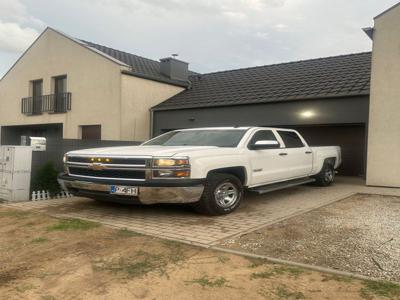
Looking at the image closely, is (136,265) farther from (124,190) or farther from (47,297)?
(124,190)

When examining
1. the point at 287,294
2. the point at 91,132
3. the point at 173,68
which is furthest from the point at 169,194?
the point at 173,68

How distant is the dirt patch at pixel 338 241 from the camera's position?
441 cm

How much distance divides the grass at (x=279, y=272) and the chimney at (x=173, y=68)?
1466 cm

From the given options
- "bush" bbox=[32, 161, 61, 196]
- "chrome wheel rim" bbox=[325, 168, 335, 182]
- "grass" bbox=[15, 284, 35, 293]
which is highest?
"chrome wheel rim" bbox=[325, 168, 335, 182]

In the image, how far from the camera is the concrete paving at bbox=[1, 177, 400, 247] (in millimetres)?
5727

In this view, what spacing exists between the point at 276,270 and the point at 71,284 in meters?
1.97

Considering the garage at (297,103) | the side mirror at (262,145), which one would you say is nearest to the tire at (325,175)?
the garage at (297,103)

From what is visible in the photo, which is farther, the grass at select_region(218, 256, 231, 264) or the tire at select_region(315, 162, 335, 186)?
the tire at select_region(315, 162, 335, 186)

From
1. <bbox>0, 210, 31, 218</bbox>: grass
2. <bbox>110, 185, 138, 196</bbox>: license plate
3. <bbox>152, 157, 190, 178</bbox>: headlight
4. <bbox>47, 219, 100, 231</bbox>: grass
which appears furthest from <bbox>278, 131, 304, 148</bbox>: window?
<bbox>0, 210, 31, 218</bbox>: grass

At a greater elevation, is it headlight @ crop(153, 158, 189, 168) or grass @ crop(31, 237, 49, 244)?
headlight @ crop(153, 158, 189, 168)

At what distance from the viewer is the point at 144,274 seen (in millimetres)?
4062

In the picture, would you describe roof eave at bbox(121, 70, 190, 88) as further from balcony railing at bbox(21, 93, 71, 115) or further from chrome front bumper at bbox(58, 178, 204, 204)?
chrome front bumper at bbox(58, 178, 204, 204)

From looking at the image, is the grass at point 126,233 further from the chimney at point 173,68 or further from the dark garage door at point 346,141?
the chimney at point 173,68

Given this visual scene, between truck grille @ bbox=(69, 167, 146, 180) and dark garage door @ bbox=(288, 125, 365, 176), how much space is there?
932 centimetres
